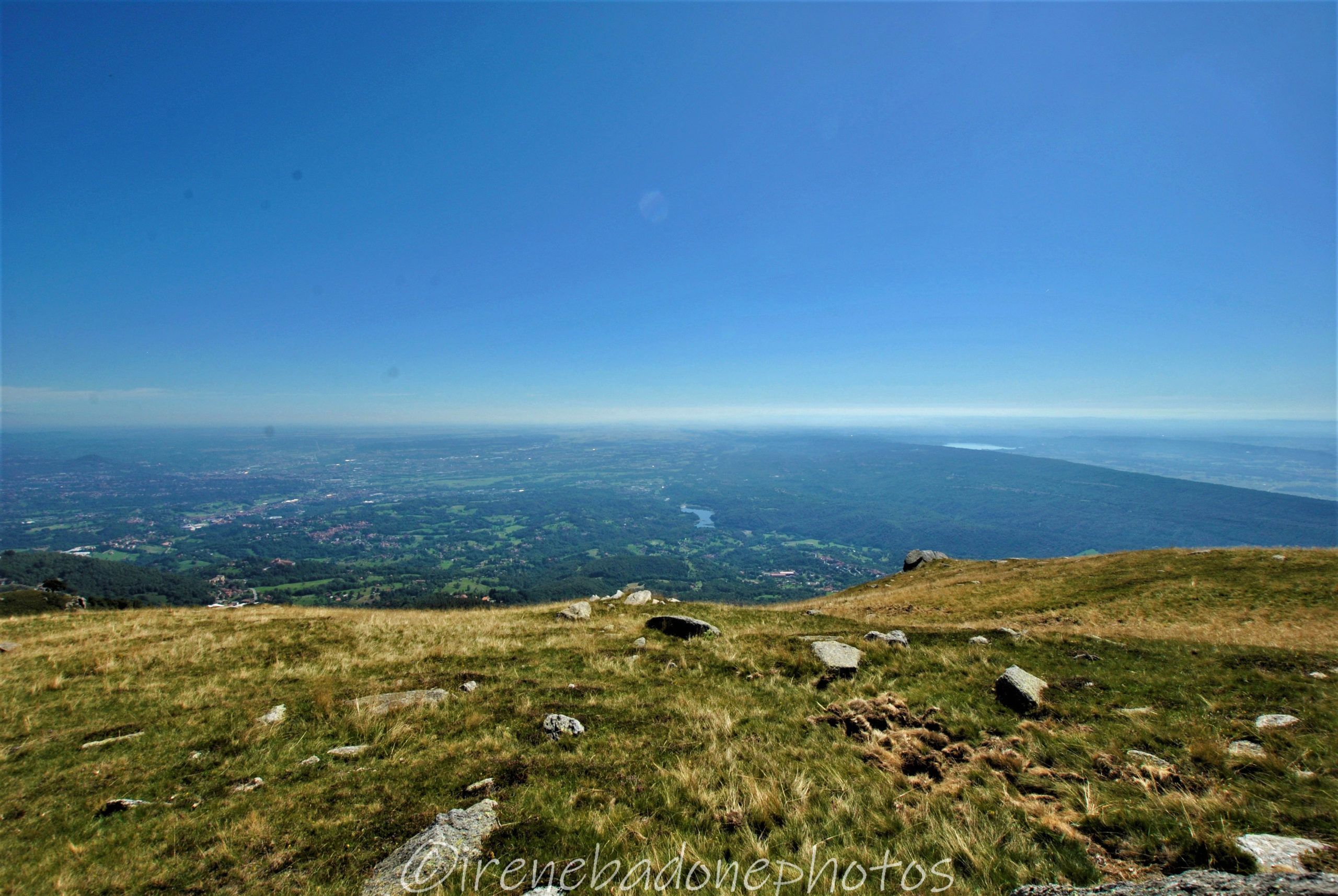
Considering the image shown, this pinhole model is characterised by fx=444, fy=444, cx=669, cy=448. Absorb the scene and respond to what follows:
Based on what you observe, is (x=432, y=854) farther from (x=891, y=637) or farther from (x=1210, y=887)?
(x=891, y=637)

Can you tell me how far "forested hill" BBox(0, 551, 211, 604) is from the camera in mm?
79375

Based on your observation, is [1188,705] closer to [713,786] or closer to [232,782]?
[713,786]

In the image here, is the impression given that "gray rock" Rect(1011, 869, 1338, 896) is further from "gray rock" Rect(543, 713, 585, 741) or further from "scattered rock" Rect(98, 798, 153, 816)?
"scattered rock" Rect(98, 798, 153, 816)

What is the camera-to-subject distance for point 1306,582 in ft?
67.8

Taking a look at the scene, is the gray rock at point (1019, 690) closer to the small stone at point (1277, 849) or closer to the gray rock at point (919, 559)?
the small stone at point (1277, 849)

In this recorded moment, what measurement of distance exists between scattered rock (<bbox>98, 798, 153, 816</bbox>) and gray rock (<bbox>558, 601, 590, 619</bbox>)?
46.4 feet


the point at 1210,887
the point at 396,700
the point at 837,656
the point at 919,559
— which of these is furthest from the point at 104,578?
the point at 1210,887

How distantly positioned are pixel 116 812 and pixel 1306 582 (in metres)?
40.9

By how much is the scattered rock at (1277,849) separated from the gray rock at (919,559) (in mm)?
39666

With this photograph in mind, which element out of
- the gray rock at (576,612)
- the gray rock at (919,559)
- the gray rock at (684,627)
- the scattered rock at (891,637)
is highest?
the scattered rock at (891,637)

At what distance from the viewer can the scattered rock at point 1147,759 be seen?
7.39m

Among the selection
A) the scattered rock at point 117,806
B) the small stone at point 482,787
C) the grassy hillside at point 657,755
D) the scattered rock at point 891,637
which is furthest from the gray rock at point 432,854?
the scattered rock at point 891,637

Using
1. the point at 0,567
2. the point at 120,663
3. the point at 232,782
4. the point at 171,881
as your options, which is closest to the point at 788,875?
the point at 171,881

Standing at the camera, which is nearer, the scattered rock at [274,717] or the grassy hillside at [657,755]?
the grassy hillside at [657,755]
